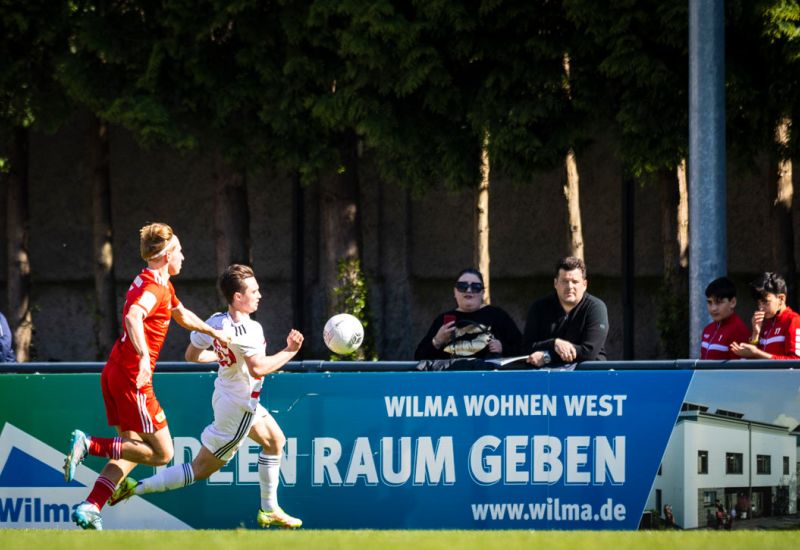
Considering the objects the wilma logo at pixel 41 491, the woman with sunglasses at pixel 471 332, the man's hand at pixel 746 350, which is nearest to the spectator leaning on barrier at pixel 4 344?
the wilma logo at pixel 41 491

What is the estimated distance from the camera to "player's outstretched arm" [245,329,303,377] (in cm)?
930

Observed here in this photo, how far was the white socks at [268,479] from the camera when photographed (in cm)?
946

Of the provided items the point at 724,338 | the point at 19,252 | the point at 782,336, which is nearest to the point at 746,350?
the point at 782,336

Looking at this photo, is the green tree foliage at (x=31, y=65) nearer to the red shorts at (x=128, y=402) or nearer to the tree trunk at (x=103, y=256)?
the tree trunk at (x=103, y=256)

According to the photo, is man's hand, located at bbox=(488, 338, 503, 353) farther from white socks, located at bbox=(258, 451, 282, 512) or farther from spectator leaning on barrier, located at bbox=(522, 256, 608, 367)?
white socks, located at bbox=(258, 451, 282, 512)

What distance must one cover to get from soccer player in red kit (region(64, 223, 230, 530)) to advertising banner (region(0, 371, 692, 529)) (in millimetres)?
657

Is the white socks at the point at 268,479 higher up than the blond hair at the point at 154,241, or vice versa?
the blond hair at the point at 154,241

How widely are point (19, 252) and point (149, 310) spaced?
12.5m

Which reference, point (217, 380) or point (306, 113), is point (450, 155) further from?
point (217, 380)

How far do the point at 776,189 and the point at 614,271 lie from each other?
163 inches

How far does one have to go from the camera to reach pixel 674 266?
17656mm

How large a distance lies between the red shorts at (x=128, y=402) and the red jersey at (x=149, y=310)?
2.9 inches

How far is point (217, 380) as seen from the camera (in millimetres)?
9609

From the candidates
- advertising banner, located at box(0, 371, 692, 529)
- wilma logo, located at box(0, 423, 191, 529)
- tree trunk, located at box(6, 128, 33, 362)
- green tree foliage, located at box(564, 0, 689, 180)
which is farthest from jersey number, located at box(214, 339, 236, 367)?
tree trunk, located at box(6, 128, 33, 362)
